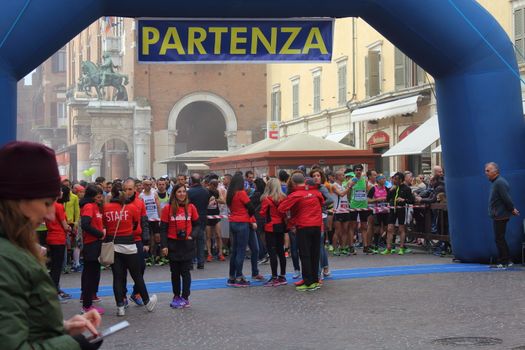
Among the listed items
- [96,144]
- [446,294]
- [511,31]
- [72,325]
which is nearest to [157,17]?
[446,294]

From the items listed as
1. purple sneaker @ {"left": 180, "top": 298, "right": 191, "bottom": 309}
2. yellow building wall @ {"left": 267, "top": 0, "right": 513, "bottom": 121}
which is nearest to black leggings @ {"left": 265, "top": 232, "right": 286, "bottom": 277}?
purple sneaker @ {"left": 180, "top": 298, "right": 191, "bottom": 309}

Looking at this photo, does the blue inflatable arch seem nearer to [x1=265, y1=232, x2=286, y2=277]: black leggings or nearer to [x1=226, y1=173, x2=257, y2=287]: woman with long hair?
[x1=226, y1=173, x2=257, y2=287]: woman with long hair

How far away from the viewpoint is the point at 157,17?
11.9 m

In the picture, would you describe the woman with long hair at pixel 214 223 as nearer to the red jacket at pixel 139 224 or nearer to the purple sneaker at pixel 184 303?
the red jacket at pixel 139 224

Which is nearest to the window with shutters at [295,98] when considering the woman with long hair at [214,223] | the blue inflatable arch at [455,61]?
the woman with long hair at [214,223]

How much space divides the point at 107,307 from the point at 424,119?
1944 centimetres

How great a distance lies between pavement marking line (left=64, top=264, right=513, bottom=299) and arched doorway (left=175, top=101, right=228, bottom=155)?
4136 cm

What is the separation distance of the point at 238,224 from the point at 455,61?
397cm

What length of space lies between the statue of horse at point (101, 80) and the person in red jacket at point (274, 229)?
37179 mm

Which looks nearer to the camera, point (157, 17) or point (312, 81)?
point (157, 17)

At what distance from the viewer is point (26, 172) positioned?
8.83 feet

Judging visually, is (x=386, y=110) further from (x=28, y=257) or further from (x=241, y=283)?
(x=28, y=257)

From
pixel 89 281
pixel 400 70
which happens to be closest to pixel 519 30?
pixel 400 70

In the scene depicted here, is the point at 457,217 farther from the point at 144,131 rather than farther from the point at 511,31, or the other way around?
the point at 144,131
